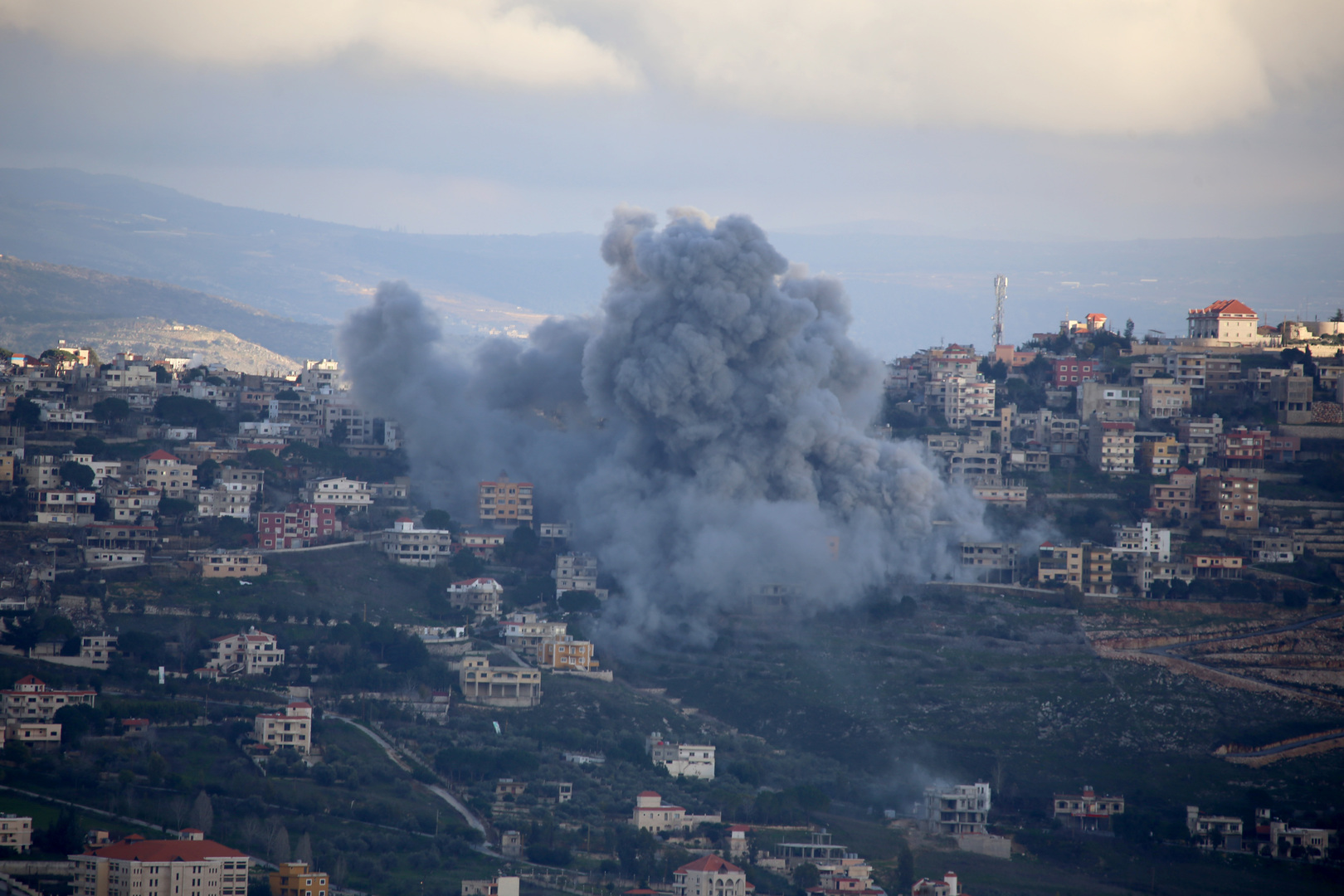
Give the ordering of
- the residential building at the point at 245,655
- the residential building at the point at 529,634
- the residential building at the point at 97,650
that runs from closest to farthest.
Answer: the residential building at the point at 97,650 → the residential building at the point at 245,655 → the residential building at the point at 529,634

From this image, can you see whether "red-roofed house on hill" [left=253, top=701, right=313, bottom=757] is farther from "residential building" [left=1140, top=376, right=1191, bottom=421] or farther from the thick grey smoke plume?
"residential building" [left=1140, top=376, right=1191, bottom=421]

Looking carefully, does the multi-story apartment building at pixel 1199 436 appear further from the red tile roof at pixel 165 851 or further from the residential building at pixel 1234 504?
the red tile roof at pixel 165 851

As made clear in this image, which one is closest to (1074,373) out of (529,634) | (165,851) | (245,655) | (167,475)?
(529,634)

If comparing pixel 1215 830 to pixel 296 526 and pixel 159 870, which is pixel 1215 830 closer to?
pixel 159 870

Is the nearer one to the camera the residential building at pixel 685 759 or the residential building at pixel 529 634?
the residential building at pixel 685 759

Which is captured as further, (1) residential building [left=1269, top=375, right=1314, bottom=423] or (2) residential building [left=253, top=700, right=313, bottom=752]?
(1) residential building [left=1269, top=375, right=1314, bottom=423]

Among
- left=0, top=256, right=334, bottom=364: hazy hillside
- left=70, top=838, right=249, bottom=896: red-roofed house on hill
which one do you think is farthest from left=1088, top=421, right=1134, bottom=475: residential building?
left=0, top=256, right=334, bottom=364: hazy hillside

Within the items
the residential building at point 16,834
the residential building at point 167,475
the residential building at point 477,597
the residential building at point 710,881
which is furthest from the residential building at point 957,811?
the residential building at point 167,475
